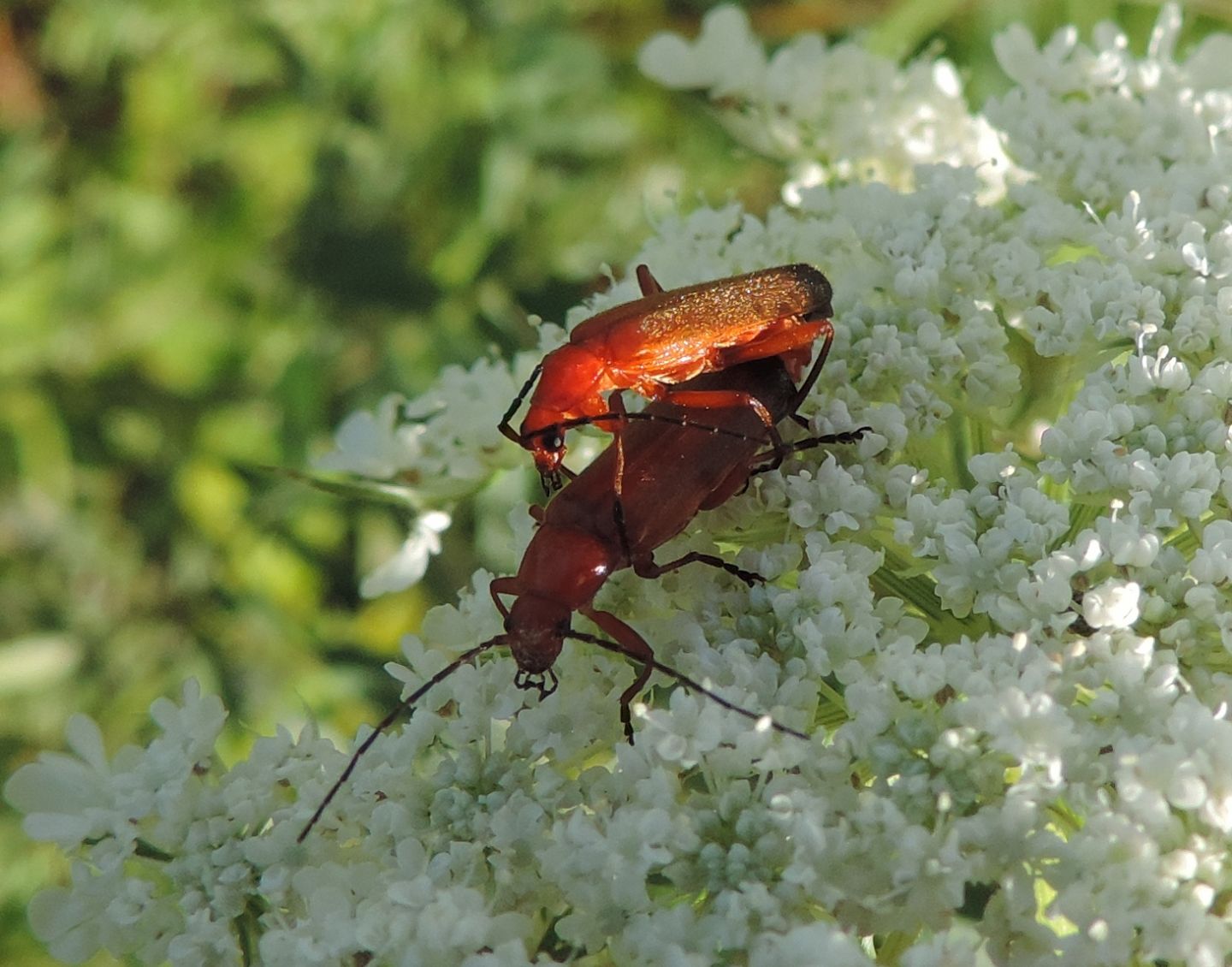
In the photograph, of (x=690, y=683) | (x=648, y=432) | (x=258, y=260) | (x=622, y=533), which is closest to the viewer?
(x=690, y=683)

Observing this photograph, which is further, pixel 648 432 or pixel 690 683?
pixel 648 432

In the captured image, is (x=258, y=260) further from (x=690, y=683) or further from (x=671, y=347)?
(x=690, y=683)

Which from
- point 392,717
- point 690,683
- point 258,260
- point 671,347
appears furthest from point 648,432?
point 258,260

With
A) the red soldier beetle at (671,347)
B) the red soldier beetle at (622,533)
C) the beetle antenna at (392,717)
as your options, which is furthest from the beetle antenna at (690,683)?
the red soldier beetle at (671,347)

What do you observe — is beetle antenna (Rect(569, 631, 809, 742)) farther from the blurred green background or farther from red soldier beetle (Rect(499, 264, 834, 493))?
the blurred green background

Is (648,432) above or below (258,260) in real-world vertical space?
above

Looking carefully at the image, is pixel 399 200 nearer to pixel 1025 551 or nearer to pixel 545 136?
pixel 545 136

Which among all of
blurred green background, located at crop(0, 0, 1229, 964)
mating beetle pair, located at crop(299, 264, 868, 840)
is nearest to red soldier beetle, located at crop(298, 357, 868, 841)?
mating beetle pair, located at crop(299, 264, 868, 840)
